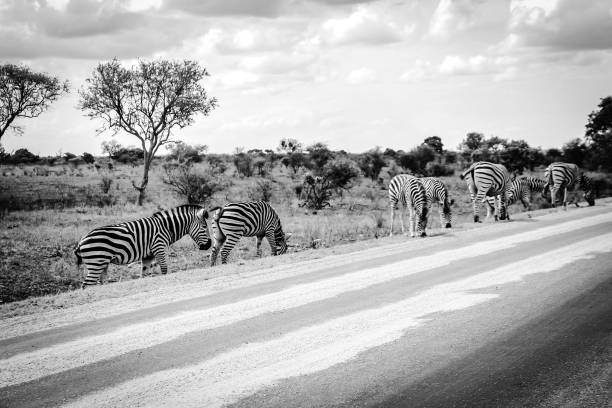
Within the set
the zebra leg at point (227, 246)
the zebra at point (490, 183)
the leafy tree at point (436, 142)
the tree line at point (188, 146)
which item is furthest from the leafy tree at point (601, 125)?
the zebra leg at point (227, 246)

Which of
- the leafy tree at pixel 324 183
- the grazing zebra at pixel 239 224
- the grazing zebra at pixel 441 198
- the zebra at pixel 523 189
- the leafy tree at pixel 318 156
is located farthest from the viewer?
the leafy tree at pixel 318 156

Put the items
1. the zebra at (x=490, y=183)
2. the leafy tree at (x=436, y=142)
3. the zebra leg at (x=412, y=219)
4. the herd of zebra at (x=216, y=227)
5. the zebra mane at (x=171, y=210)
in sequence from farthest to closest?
1. the leafy tree at (x=436, y=142)
2. the zebra at (x=490, y=183)
3. the zebra leg at (x=412, y=219)
4. the zebra mane at (x=171, y=210)
5. the herd of zebra at (x=216, y=227)

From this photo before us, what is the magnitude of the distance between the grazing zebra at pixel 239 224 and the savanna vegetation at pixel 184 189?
1.19 meters

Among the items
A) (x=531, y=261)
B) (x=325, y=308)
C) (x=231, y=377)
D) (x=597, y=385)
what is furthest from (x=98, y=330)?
(x=531, y=261)

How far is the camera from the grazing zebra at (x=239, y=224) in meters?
15.4

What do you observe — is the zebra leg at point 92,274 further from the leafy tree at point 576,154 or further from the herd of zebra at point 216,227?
the leafy tree at point 576,154

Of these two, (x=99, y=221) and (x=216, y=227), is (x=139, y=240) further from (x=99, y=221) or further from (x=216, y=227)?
(x=99, y=221)

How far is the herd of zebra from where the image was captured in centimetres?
1255

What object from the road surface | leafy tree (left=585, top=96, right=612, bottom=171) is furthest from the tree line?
the road surface

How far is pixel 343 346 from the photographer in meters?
6.39

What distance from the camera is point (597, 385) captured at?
5.24 m

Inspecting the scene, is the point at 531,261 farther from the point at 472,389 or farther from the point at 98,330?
the point at 98,330

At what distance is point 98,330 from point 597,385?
607cm

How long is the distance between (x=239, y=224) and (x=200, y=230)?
3.68 feet
